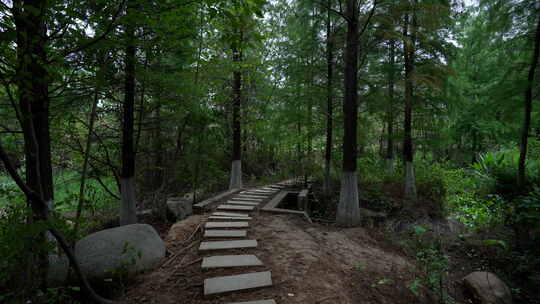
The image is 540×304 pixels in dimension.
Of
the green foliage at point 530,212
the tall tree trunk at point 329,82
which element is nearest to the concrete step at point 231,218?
the tall tree trunk at point 329,82

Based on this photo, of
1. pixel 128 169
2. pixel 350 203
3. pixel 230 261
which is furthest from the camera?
pixel 350 203

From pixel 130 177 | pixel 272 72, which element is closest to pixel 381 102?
pixel 272 72

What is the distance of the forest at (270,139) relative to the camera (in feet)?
6.39

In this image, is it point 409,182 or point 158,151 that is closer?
point 158,151

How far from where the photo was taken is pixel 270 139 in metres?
9.59

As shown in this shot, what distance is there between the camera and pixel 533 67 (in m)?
4.69

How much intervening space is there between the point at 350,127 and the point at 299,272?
377 centimetres

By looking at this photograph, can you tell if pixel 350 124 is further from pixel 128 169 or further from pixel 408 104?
pixel 128 169

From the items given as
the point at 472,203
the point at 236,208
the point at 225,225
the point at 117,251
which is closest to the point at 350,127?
the point at 236,208

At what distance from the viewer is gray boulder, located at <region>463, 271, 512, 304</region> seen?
327 centimetres

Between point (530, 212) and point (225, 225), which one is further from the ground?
point (530, 212)

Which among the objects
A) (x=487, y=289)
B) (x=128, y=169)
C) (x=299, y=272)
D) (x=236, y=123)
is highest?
(x=236, y=123)

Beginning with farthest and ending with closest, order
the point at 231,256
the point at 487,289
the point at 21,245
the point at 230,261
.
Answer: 1. the point at 487,289
2. the point at 231,256
3. the point at 230,261
4. the point at 21,245

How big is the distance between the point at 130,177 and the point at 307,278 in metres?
4.61
